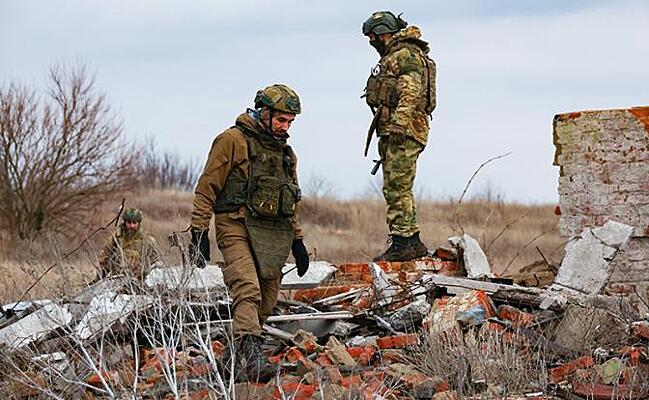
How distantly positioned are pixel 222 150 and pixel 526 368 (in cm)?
236

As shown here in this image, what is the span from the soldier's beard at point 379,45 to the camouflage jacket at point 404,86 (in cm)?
6

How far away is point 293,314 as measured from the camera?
880 cm

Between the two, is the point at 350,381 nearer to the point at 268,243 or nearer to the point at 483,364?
the point at 483,364

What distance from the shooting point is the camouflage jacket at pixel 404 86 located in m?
9.40

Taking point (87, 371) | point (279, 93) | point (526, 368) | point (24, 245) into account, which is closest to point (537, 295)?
point (526, 368)

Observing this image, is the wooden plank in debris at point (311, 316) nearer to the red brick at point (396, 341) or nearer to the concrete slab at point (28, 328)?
the red brick at point (396, 341)

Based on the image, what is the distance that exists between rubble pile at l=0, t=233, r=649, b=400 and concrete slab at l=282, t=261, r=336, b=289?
2 centimetres

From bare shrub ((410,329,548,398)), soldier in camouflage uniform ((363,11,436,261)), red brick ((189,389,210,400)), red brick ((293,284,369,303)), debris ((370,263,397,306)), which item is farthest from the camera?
red brick ((293,284,369,303))

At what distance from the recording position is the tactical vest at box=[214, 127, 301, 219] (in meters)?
7.32

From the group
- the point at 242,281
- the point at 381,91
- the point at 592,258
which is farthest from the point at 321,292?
the point at 242,281

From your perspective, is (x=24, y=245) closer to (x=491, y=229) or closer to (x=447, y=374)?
(x=491, y=229)

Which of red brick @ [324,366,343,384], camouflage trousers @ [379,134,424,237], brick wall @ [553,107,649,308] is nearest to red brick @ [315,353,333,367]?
red brick @ [324,366,343,384]

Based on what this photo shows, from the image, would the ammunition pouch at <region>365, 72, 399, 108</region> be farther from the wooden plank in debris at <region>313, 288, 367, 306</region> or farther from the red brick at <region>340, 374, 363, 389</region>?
the red brick at <region>340, 374, 363, 389</region>

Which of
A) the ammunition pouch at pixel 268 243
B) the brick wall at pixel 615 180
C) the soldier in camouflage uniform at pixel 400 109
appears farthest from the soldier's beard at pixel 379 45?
the ammunition pouch at pixel 268 243
